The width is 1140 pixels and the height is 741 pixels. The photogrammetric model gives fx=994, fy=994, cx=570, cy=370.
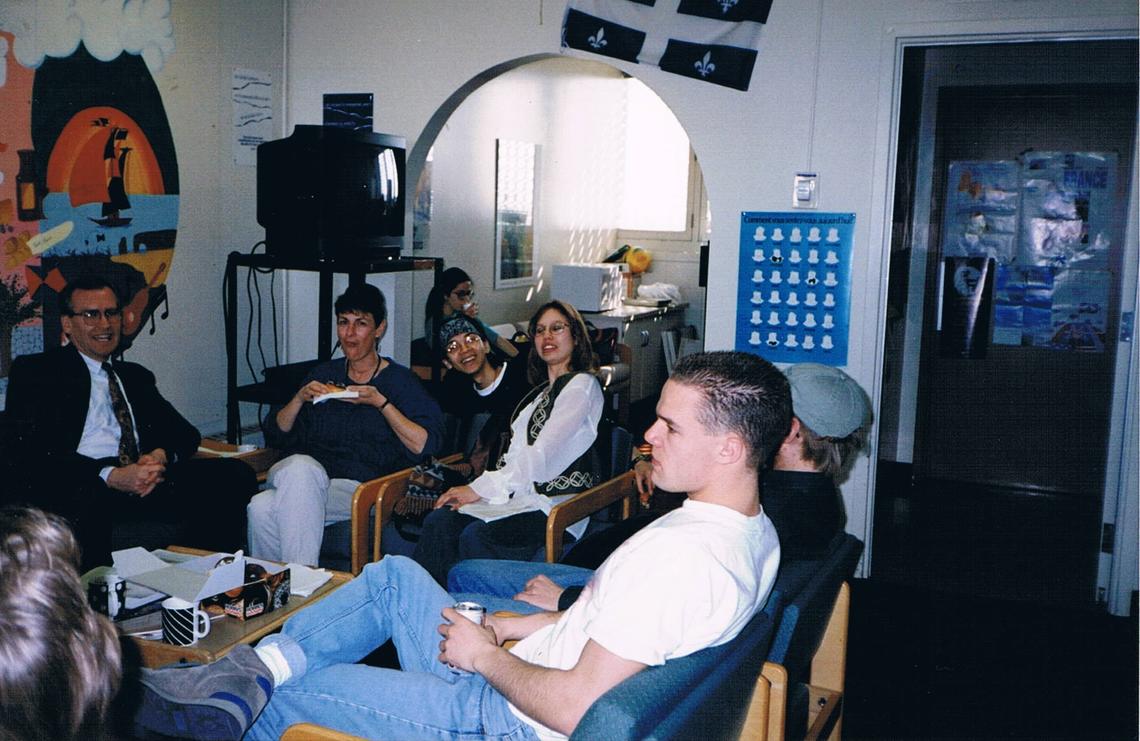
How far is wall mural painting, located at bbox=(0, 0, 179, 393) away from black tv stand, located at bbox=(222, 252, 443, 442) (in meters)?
0.31

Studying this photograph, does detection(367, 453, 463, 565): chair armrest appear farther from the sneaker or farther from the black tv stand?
the sneaker

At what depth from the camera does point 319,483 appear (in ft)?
11.5

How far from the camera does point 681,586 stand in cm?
167

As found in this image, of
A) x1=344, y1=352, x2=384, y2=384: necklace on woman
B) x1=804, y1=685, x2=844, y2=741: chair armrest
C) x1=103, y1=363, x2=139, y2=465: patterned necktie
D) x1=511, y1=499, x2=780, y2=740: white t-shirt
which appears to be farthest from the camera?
x1=344, y1=352, x2=384, y2=384: necklace on woman

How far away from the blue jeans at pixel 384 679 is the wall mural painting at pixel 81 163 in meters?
2.25

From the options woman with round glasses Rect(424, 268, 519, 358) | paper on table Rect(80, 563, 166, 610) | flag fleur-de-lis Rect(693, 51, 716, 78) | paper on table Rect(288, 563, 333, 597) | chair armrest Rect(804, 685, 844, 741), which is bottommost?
chair armrest Rect(804, 685, 844, 741)

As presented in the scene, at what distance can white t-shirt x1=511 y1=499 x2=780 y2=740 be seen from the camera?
1.65 m

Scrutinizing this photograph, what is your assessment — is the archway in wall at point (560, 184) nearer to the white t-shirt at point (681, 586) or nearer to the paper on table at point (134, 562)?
the paper on table at point (134, 562)

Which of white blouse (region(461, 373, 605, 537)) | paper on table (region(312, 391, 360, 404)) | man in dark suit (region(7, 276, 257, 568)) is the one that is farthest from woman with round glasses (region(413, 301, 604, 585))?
man in dark suit (region(7, 276, 257, 568))

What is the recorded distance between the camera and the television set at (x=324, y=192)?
406 cm

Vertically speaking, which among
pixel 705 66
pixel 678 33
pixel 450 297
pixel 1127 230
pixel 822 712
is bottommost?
pixel 822 712

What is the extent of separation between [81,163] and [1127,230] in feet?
13.7

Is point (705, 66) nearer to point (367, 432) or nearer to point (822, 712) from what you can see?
point (367, 432)

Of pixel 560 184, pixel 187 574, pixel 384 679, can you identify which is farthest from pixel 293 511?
pixel 560 184
